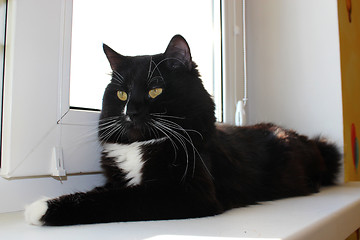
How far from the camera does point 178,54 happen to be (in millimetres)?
910

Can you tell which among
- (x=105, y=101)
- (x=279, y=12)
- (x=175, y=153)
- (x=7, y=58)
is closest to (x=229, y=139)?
(x=175, y=153)

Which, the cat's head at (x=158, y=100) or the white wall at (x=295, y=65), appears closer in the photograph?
the cat's head at (x=158, y=100)

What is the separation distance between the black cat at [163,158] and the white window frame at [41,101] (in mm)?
129

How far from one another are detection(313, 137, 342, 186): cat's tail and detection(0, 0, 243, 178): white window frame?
1019 millimetres

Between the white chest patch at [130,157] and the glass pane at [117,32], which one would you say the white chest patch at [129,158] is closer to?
the white chest patch at [130,157]

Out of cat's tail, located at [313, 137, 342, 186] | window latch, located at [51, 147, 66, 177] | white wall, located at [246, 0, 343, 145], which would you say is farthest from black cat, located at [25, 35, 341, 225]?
white wall, located at [246, 0, 343, 145]

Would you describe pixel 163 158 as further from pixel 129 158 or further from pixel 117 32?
pixel 117 32

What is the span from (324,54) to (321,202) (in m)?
0.84

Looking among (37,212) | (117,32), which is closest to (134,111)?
(37,212)

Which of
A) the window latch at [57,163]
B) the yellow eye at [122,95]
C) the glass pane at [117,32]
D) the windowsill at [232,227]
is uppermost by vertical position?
the glass pane at [117,32]

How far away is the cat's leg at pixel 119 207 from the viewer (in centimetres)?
69

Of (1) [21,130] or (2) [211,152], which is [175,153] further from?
(1) [21,130]

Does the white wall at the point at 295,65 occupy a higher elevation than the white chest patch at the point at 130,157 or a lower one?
higher

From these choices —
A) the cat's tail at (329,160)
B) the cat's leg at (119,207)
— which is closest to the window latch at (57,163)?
the cat's leg at (119,207)
